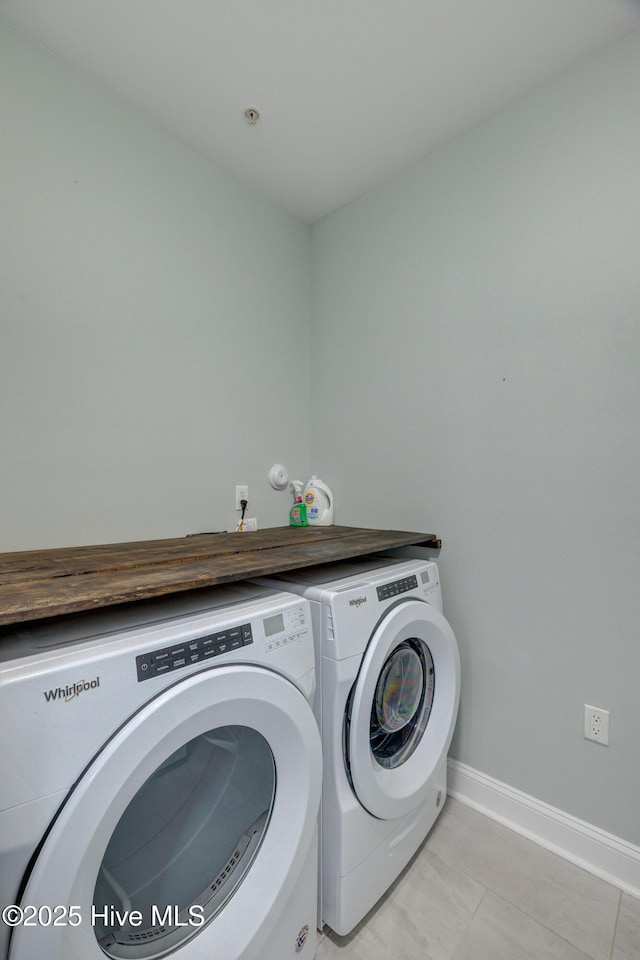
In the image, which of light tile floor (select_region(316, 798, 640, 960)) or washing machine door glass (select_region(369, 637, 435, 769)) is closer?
light tile floor (select_region(316, 798, 640, 960))

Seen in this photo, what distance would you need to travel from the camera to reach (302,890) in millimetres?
948

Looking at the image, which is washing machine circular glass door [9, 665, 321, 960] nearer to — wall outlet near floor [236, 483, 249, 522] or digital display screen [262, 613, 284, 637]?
digital display screen [262, 613, 284, 637]

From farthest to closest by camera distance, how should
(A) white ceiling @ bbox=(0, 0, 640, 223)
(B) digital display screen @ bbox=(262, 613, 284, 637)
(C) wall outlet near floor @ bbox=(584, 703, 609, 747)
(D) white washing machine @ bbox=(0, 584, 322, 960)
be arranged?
(C) wall outlet near floor @ bbox=(584, 703, 609, 747) < (A) white ceiling @ bbox=(0, 0, 640, 223) < (B) digital display screen @ bbox=(262, 613, 284, 637) < (D) white washing machine @ bbox=(0, 584, 322, 960)

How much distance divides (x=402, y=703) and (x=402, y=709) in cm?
2

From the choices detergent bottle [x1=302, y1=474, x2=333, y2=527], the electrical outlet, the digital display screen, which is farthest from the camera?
detergent bottle [x1=302, y1=474, x2=333, y2=527]

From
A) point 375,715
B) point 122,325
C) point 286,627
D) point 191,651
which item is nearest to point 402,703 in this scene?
point 375,715

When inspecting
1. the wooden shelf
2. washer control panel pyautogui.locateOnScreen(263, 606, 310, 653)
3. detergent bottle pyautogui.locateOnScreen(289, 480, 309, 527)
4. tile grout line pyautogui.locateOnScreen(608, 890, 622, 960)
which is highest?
detergent bottle pyautogui.locateOnScreen(289, 480, 309, 527)

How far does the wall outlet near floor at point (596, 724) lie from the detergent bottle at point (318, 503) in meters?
1.21

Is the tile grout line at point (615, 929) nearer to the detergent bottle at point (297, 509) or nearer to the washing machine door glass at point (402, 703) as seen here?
the washing machine door glass at point (402, 703)

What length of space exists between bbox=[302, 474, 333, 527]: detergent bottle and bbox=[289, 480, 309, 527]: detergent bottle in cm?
2

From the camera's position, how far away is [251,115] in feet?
5.09

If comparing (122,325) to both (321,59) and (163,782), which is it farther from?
(163,782)

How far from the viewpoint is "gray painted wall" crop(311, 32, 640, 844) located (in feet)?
4.25

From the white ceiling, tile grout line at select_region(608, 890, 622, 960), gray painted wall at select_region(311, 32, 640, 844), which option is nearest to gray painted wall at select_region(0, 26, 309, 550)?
the white ceiling
